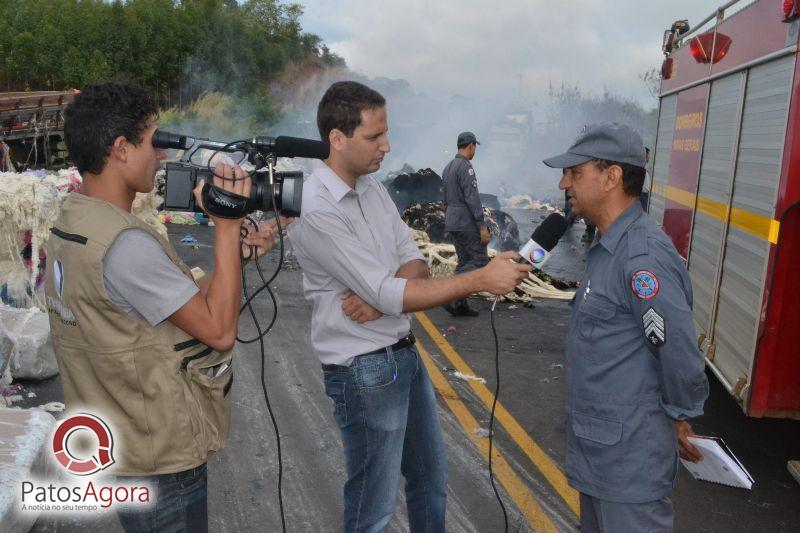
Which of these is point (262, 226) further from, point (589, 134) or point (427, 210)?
point (427, 210)

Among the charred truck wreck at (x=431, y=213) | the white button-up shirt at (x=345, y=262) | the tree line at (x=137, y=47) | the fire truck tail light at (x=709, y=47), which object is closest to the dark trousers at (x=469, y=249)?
the charred truck wreck at (x=431, y=213)

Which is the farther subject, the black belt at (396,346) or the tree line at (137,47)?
the tree line at (137,47)

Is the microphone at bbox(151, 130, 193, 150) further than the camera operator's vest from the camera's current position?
Yes

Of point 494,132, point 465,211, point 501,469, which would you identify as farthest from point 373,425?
point 494,132

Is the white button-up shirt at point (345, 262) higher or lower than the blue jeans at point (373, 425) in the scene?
higher

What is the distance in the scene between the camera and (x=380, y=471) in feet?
9.12

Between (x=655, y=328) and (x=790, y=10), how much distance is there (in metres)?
2.74

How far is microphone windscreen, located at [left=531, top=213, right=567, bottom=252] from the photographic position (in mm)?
2748

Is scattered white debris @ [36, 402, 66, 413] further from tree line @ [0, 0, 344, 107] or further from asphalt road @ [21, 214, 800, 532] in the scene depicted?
tree line @ [0, 0, 344, 107]

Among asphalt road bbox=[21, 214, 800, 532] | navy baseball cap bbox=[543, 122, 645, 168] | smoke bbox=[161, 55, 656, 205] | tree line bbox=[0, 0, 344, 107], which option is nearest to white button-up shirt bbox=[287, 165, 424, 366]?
navy baseball cap bbox=[543, 122, 645, 168]

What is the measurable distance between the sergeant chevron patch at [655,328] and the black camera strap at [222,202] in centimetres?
146

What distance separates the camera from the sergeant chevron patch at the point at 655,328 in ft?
7.60

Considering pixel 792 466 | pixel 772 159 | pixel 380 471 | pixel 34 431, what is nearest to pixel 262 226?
pixel 380 471

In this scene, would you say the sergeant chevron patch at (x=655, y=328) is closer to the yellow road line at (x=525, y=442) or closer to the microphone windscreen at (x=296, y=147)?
the microphone windscreen at (x=296, y=147)
